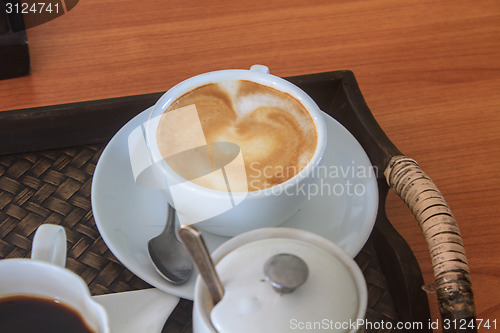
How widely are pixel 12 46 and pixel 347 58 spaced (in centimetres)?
62

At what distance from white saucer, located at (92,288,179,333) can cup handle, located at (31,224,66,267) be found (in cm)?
6

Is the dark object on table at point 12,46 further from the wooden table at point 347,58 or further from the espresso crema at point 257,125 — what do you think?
the espresso crema at point 257,125

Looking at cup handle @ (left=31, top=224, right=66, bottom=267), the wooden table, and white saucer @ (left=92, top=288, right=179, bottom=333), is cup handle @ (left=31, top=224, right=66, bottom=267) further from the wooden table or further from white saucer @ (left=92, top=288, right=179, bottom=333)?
the wooden table

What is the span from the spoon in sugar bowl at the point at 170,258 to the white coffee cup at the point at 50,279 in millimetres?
117

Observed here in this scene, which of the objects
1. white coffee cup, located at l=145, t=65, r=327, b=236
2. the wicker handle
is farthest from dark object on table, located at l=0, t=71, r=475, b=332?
white coffee cup, located at l=145, t=65, r=327, b=236

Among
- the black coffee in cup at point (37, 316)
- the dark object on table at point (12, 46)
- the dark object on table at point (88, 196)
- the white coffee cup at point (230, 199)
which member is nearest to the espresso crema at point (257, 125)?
the white coffee cup at point (230, 199)

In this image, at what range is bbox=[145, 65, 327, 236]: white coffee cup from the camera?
1.98 ft

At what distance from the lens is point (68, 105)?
2.52ft

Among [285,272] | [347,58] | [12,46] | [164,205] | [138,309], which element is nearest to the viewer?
[285,272]

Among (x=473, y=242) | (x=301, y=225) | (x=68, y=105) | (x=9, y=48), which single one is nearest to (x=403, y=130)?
(x=473, y=242)

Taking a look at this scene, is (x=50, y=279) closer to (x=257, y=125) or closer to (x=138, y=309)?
(x=138, y=309)

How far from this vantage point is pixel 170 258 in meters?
0.63

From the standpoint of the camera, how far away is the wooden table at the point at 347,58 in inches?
35.7

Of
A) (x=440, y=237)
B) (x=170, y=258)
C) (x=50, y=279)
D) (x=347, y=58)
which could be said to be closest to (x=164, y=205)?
(x=170, y=258)
